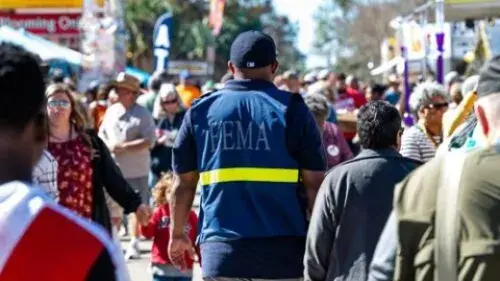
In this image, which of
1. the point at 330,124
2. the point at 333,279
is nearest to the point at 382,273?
the point at 333,279

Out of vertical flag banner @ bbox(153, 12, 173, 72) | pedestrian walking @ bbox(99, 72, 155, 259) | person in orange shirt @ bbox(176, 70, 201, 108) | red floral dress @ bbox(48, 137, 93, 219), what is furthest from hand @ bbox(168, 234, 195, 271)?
vertical flag banner @ bbox(153, 12, 173, 72)

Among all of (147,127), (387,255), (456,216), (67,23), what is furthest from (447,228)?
(67,23)

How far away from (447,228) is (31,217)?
1.10 m

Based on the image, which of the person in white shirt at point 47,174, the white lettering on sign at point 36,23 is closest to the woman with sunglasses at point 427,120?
Answer: the person in white shirt at point 47,174

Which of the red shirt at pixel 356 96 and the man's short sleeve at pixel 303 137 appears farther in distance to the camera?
the red shirt at pixel 356 96

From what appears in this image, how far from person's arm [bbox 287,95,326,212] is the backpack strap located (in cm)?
296

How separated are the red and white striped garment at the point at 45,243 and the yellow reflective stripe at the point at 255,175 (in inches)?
134

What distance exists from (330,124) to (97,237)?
7.56 meters

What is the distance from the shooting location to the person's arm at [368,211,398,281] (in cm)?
345

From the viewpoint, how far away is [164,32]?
84.5 feet

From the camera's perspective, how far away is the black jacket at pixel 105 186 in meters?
7.74

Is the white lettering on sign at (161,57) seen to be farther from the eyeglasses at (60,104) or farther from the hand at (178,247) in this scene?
the hand at (178,247)

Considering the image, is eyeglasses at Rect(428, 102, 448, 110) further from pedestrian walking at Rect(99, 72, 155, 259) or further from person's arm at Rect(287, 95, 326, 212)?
pedestrian walking at Rect(99, 72, 155, 259)

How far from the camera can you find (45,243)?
2.68 metres
